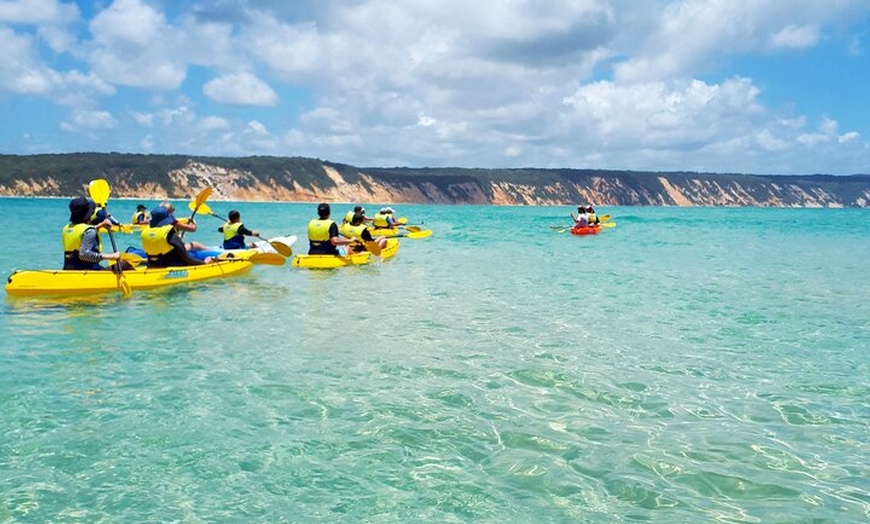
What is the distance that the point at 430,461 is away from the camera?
5344 mm

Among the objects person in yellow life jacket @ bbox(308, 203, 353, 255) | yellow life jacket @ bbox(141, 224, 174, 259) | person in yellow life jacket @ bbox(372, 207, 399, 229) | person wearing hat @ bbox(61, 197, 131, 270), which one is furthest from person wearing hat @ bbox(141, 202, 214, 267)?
person in yellow life jacket @ bbox(372, 207, 399, 229)

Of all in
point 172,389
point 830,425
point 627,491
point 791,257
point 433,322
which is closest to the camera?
point 627,491

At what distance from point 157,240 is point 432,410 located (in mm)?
10336

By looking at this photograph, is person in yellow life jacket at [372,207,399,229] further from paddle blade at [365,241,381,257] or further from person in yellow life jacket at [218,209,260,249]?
person in yellow life jacket at [218,209,260,249]

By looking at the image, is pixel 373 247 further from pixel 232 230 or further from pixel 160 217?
pixel 160 217

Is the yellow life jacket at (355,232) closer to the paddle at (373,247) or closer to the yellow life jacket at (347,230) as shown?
the yellow life jacket at (347,230)

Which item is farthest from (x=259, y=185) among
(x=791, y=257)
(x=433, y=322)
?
(x=433, y=322)

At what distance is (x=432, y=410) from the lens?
21.5 feet

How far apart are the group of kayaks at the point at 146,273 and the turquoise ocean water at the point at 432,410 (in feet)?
1.74

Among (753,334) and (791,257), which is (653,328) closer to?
(753,334)

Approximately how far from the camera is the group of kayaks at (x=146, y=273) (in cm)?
1284

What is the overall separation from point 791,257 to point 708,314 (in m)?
15.7

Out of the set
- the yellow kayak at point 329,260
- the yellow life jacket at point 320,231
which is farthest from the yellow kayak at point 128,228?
the yellow kayak at point 329,260

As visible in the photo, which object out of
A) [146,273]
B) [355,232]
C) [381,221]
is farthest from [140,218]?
[146,273]
